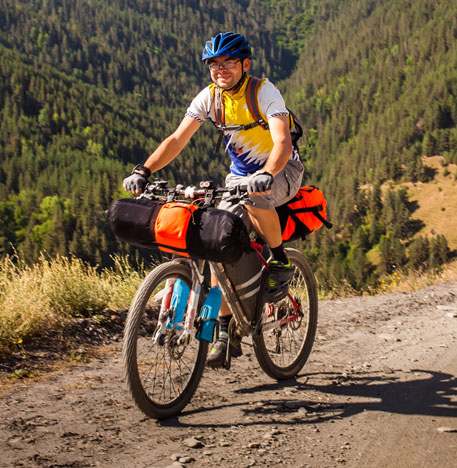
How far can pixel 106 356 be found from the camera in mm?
5133

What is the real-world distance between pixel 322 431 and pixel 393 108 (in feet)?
672

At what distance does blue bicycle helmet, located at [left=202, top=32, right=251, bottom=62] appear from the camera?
4020 millimetres

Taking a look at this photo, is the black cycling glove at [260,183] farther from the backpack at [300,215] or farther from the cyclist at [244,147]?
the backpack at [300,215]

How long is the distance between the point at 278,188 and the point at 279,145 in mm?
500

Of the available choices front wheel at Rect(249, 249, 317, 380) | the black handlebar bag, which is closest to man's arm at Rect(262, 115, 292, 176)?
the black handlebar bag

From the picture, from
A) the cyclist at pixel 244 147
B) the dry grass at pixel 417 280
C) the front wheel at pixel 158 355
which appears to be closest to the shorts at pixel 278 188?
the cyclist at pixel 244 147

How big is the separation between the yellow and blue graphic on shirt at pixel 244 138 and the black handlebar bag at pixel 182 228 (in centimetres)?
85

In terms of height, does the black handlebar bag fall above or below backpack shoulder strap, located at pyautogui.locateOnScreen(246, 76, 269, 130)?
below

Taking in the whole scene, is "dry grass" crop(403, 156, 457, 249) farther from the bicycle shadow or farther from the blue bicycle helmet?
the blue bicycle helmet

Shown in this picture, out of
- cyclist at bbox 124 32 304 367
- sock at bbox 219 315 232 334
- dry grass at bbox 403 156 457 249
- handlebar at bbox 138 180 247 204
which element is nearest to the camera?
handlebar at bbox 138 180 247 204

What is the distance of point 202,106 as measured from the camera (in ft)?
14.3

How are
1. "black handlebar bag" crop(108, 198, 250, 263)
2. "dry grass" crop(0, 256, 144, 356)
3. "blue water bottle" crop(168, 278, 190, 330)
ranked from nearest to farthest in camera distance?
"black handlebar bag" crop(108, 198, 250, 263)
"blue water bottle" crop(168, 278, 190, 330)
"dry grass" crop(0, 256, 144, 356)

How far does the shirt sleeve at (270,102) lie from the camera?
403 cm

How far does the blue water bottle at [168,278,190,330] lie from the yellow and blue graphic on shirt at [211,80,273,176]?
1103 millimetres
